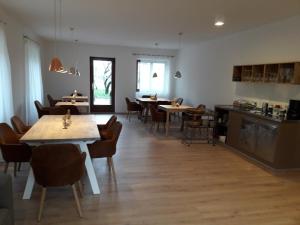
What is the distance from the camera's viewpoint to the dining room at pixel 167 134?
9.06ft

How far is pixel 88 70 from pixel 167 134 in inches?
172

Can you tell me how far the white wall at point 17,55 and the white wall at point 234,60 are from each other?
4.86 m

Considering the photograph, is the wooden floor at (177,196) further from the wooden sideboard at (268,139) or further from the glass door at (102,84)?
the glass door at (102,84)

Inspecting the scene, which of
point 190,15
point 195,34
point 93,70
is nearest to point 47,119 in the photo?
point 190,15

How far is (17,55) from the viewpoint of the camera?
5.44 m

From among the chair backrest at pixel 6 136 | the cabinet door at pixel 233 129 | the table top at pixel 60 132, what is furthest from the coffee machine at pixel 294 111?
the chair backrest at pixel 6 136

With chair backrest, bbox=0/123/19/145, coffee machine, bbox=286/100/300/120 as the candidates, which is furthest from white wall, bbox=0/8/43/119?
coffee machine, bbox=286/100/300/120

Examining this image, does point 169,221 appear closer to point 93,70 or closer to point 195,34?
point 195,34

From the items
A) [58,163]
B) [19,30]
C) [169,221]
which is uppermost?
[19,30]

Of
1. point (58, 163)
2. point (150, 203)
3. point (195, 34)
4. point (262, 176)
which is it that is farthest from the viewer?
point (195, 34)

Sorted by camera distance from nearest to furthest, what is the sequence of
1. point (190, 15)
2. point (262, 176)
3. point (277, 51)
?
1. point (262, 176)
2. point (190, 15)
3. point (277, 51)

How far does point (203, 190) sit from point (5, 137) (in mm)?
2648

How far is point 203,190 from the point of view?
3.40m

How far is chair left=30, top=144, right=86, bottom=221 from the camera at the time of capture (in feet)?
7.95
